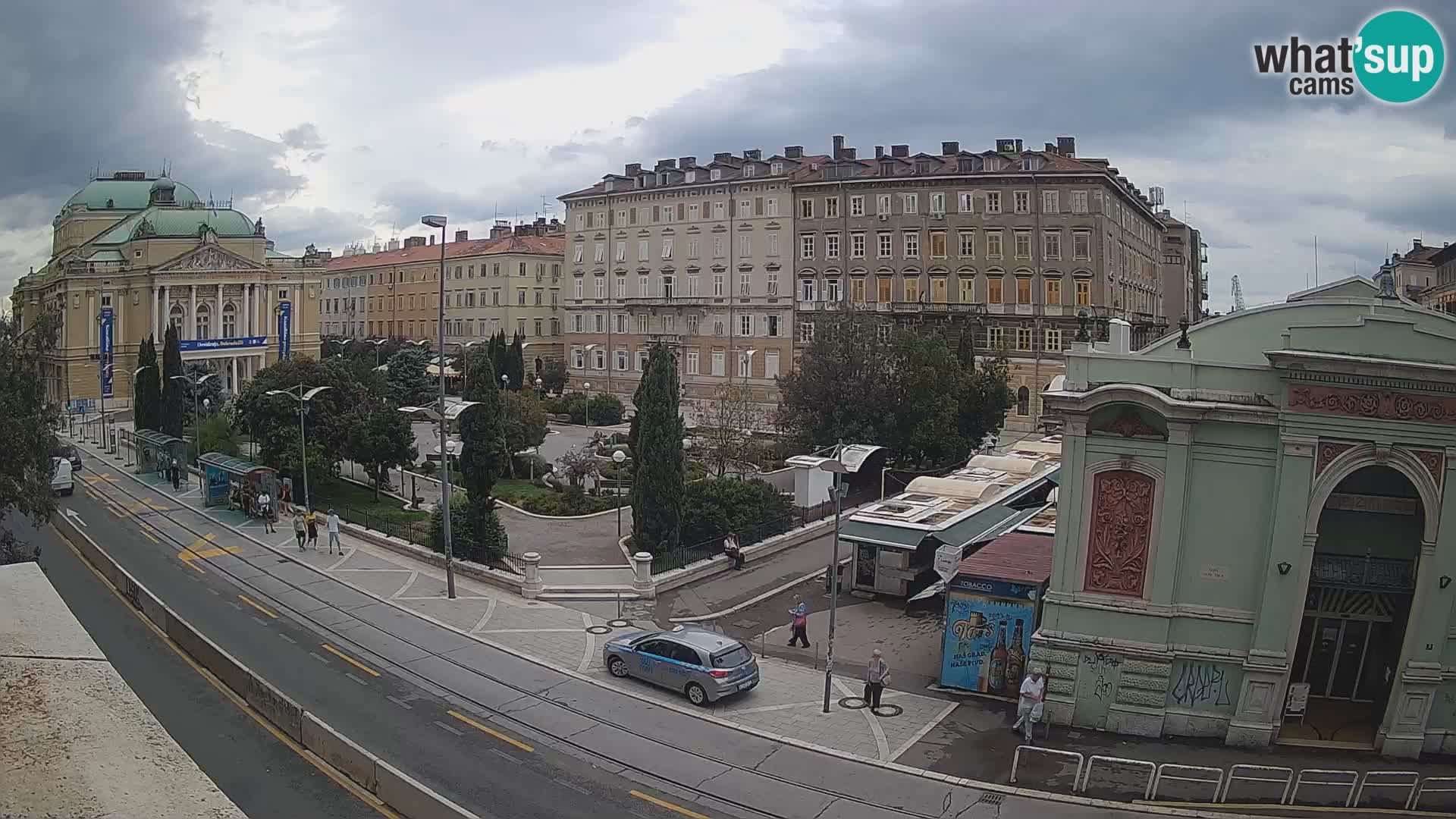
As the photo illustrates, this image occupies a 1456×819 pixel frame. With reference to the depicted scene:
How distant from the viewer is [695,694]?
21484 mm

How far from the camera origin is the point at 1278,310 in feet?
67.6

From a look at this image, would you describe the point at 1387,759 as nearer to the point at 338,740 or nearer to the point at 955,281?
the point at 338,740

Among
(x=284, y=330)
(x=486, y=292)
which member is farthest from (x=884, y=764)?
(x=486, y=292)

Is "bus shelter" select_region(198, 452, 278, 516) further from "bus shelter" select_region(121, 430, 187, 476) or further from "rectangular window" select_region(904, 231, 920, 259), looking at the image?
"rectangular window" select_region(904, 231, 920, 259)

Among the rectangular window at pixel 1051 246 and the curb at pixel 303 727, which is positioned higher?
the rectangular window at pixel 1051 246

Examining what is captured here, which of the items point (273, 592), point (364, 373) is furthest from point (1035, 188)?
point (273, 592)

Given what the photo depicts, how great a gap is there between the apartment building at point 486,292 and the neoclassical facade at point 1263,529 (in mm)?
71600

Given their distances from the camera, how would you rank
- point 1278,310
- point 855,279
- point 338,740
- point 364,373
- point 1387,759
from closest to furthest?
point 338,740
point 1387,759
point 1278,310
point 364,373
point 855,279

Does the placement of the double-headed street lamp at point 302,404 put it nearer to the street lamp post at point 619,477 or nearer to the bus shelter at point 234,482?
the bus shelter at point 234,482

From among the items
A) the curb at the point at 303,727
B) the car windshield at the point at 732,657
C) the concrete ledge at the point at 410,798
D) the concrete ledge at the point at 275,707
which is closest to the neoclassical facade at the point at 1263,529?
the car windshield at the point at 732,657

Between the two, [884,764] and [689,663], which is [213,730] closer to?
[689,663]

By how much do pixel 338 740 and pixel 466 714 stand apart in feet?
11.6

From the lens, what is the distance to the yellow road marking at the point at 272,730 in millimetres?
16453

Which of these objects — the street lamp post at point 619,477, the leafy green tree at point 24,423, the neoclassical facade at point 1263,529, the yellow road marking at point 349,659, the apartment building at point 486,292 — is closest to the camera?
the neoclassical facade at point 1263,529
